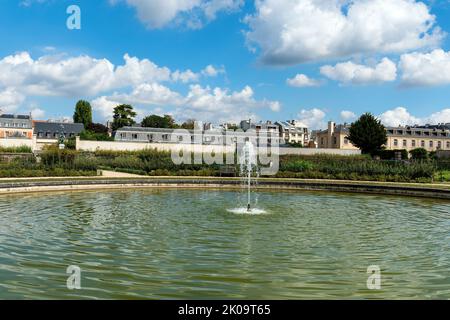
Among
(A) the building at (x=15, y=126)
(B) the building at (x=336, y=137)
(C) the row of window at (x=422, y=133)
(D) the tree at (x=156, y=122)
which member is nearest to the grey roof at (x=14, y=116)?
(A) the building at (x=15, y=126)

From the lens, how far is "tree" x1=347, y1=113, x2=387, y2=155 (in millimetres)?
66938

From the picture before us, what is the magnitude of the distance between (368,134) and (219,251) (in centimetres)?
6273

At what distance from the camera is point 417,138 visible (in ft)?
279

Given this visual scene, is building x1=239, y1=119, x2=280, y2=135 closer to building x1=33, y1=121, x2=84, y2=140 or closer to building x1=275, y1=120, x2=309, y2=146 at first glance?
building x1=275, y1=120, x2=309, y2=146

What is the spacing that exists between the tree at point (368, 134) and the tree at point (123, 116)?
47.0m

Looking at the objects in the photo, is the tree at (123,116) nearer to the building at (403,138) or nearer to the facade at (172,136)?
the facade at (172,136)

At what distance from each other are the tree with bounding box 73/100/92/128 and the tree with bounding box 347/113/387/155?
208 feet

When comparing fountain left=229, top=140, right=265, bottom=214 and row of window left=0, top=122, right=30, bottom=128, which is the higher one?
row of window left=0, top=122, right=30, bottom=128

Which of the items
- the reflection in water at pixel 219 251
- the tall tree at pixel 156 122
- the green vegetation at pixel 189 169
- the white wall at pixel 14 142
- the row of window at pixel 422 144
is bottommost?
the reflection in water at pixel 219 251

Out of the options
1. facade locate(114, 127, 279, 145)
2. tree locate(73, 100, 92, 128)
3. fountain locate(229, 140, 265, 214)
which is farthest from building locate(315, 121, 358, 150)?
tree locate(73, 100, 92, 128)

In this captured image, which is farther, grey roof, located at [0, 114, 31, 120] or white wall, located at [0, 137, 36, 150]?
grey roof, located at [0, 114, 31, 120]

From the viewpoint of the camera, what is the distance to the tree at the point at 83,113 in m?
97.0

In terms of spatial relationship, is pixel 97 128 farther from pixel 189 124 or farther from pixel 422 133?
pixel 422 133
